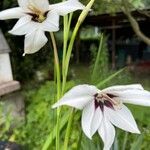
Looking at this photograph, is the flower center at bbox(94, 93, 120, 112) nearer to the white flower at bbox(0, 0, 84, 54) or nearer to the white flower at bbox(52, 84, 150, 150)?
the white flower at bbox(52, 84, 150, 150)

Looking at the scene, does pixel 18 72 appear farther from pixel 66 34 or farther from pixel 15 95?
pixel 66 34

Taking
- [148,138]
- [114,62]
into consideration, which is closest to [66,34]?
[148,138]

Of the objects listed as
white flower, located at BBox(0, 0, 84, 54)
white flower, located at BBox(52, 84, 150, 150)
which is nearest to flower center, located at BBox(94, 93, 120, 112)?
white flower, located at BBox(52, 84, 150, 150)

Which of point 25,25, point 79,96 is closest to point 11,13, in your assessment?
point 25,25

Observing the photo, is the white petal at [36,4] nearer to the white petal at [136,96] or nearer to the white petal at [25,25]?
the white petal at [25,25]

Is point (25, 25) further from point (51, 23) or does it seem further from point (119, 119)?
point (119, 119)
